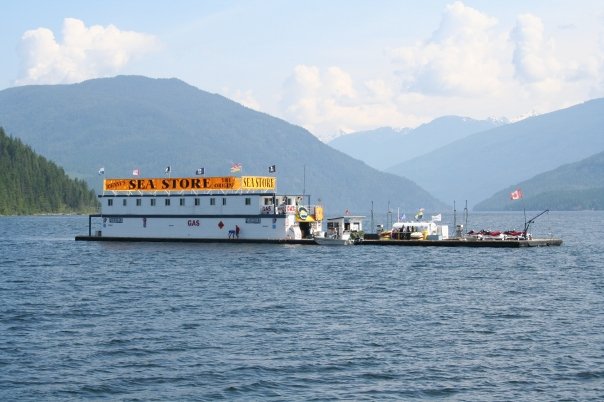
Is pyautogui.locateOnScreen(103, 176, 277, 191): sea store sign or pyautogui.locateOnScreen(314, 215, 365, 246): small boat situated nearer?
pyautogui.locateOnScreen(103, 176, 277, 191): sea store sign

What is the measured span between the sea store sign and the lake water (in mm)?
24807

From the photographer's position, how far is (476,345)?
4728cm

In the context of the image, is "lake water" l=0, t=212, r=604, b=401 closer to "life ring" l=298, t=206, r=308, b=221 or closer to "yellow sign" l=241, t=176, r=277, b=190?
"life ring" l=298, t=206, r=308, b=221

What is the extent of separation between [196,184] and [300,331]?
69.0 meters

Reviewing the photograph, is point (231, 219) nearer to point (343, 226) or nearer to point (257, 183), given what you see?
point (257, 183)

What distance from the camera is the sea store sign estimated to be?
116 metres

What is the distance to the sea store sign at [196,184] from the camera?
116 m

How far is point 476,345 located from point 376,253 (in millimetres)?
61232

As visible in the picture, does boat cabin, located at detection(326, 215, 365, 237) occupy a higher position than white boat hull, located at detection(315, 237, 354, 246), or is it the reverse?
boat cabin, located at detection(326, 215, 365, 237)

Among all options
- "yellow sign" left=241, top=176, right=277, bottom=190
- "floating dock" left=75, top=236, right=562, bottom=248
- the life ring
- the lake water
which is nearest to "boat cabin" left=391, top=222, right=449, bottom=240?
"floating dock" left=75, top=236, right=562, bottom=248

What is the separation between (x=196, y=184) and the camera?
388ft

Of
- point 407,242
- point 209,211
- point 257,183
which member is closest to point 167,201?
point 209,211

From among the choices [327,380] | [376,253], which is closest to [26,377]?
[327,380]

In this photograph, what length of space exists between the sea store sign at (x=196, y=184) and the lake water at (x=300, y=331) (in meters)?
24.8
